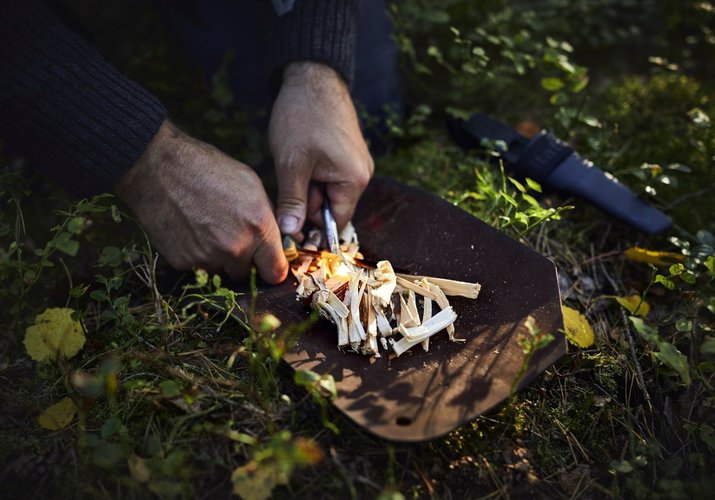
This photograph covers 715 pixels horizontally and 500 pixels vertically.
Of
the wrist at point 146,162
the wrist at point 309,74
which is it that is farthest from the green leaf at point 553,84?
the wrist at point 146,162

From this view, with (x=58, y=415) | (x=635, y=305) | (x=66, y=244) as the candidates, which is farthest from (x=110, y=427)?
(x=635, y=305)

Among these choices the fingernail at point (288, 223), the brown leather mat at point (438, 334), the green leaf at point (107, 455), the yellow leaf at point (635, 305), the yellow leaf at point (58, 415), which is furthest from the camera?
the fingernail at point (288, 223)

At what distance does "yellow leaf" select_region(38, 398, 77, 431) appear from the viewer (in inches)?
68.1

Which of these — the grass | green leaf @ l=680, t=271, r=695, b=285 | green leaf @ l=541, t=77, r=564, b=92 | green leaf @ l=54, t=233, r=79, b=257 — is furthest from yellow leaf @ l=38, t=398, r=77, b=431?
green leaf @ l=541, t=77, r=564, b=92

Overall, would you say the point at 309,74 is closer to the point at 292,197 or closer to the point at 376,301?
the point at 292,197

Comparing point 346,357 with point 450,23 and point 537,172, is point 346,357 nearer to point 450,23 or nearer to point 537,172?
point 537,172

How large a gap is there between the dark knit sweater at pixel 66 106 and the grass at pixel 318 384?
150mm

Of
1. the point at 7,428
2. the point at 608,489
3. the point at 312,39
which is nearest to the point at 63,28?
the point at 312,39

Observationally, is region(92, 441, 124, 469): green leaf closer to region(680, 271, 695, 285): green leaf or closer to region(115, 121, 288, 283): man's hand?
region(115, 121, 288, 283): man's hand

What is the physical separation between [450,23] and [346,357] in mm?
2242

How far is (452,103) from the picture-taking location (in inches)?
126

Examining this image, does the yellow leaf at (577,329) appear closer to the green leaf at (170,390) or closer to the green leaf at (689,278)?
the green leaf at (689,278)

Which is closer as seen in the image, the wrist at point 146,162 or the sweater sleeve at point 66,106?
the sweater sleeve at point 66,106

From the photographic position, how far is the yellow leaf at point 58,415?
1.73 meters
